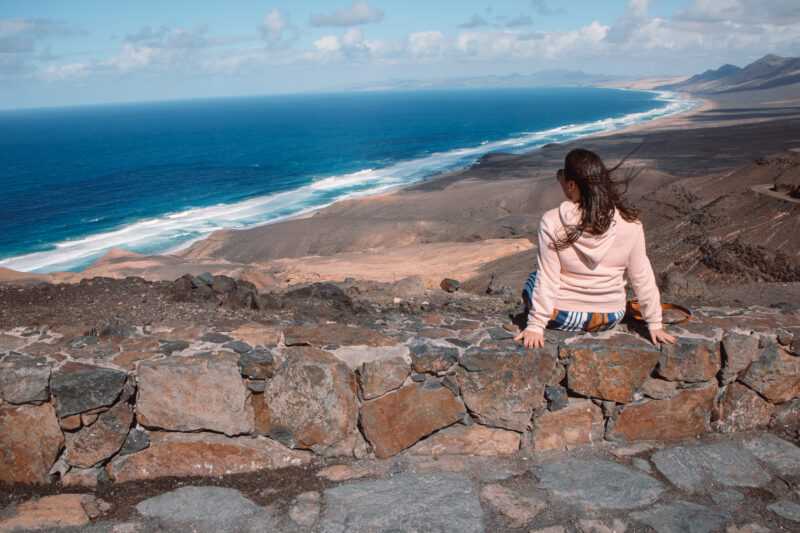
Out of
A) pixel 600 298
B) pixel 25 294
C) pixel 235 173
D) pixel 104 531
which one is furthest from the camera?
pixel 235 173

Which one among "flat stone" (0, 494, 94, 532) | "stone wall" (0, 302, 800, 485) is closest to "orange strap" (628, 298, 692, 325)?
"stone wall" (0, 302, 800, 485)

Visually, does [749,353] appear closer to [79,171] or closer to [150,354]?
[150,354]

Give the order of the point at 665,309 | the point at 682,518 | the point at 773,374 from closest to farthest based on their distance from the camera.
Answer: the point at 682,518 → the point at 773,374 → the point at 665,309

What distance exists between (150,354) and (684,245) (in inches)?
487

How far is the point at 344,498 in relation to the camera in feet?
9.94

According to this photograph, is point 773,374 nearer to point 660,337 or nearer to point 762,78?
point 660,337

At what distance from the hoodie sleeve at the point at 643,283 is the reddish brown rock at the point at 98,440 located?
9.12 ft

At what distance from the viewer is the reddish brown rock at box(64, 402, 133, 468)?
318 centimetres

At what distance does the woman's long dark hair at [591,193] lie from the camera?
322 centimetres

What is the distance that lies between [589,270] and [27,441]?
3.05m

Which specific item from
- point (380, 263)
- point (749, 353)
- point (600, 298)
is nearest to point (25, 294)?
point (600, 298)

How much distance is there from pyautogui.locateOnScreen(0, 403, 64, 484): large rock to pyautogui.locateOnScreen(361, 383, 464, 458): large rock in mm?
1584

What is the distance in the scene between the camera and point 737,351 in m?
3.48

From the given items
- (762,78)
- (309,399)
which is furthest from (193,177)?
(762,78)
